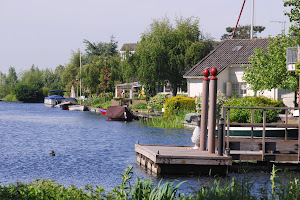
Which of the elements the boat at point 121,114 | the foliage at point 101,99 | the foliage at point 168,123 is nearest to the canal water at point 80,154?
the foliage at point 168,123

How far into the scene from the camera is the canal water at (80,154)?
61.1ft

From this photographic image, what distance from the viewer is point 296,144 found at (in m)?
18.8

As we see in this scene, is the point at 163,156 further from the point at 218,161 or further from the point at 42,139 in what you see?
the point at 42,139

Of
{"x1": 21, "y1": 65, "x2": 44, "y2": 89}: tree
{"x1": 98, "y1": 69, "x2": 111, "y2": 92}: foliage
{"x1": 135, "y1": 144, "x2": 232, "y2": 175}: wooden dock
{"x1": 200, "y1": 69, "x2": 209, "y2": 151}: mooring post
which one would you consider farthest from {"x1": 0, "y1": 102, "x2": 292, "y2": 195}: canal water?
{"x1": 21, "y1": 65, "x2": 44, "y2": 89}: tree

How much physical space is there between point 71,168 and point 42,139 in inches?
570

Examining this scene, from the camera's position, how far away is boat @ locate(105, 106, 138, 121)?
53666 millimetres

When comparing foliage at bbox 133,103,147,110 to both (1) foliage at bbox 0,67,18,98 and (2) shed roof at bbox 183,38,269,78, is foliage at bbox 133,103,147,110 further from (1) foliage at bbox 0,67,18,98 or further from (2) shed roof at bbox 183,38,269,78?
(1) foliage at bbox 0,67,18,98

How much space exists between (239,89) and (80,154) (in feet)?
81.8

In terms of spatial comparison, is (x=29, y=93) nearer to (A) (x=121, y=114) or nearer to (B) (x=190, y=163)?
(A) (x=121, y=114)

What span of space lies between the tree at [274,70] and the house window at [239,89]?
31.9 ft

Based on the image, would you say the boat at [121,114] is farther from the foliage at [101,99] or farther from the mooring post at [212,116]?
the mooring post at [212,116]

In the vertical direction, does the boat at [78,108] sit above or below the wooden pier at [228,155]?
above

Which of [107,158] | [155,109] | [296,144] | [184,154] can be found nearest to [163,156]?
[184,154]

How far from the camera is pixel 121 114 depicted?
53.9m
